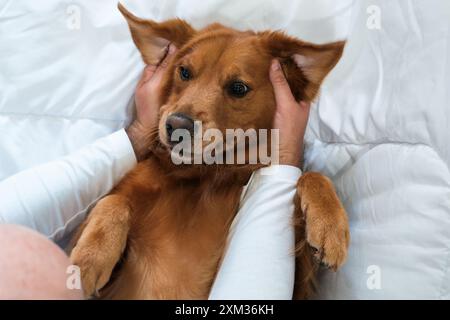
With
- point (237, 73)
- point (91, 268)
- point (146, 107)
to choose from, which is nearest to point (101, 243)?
point (91, 268)

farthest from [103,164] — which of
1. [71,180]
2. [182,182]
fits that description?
[182,182]

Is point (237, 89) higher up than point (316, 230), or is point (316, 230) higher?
point (237, 89)

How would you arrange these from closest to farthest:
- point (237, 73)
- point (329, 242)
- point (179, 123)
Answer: point (329, 242)
point (179, 123)
point (237, 73)

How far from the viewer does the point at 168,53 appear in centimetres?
173

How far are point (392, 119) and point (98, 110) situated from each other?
91 cm

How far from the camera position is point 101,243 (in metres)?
1.38

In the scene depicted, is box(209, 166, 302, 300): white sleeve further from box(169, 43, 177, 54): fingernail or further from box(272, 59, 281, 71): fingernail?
box(169, 43, 177, 54): fingernail

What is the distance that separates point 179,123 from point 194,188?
25 cm

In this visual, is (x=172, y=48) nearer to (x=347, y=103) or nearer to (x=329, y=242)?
(x=347, y=103)

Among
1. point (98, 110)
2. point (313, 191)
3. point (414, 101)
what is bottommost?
point (313, 191)

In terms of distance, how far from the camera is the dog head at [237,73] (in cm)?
151

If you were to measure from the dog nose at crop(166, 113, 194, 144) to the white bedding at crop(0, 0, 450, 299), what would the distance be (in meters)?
0.39

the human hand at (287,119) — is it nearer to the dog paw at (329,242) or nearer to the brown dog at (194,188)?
the brown dog at (194,188)

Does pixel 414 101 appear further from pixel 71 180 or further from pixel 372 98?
pixel 71 180
